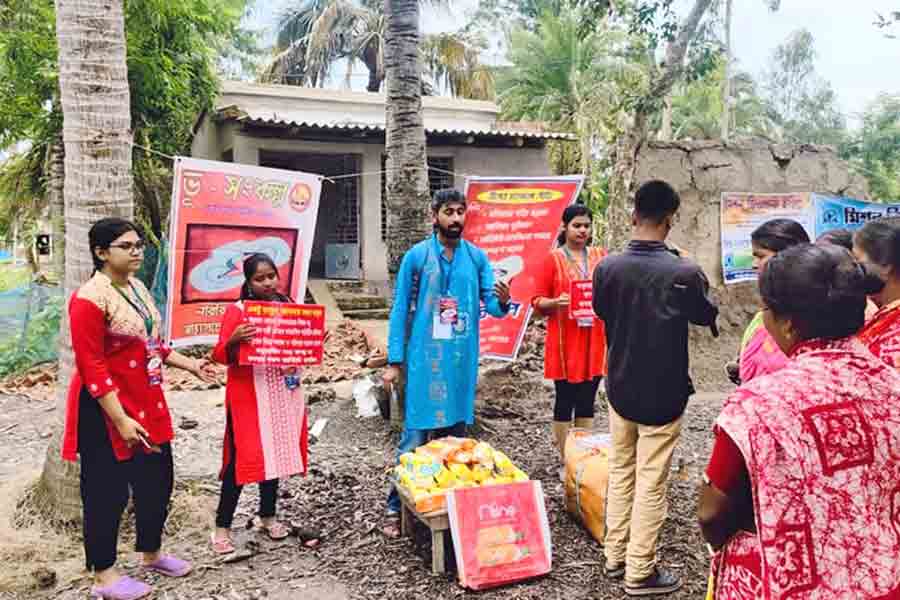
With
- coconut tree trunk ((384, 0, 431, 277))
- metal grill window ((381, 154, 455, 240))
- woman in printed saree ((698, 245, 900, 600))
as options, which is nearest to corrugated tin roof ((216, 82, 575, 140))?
metal grill window ((381, 154, 455, 240))

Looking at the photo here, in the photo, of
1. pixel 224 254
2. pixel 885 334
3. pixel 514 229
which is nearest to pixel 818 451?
pixel 885 334

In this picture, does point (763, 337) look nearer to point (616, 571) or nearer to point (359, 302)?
point (616, 571)

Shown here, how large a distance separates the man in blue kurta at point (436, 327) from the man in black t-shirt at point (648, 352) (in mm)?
815

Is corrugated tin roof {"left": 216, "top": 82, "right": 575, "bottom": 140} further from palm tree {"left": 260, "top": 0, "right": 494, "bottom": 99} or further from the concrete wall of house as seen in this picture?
palm tree {"left": 260, "top": 0, "right": 494, "bottom": 99}

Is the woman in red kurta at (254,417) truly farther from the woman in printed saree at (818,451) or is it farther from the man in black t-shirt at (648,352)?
the woman in printed saree at (818,451)

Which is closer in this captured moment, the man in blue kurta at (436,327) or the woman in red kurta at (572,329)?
the man in blue kurta at (436,327)

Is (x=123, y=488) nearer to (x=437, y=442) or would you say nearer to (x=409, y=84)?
(x=437, y=442)

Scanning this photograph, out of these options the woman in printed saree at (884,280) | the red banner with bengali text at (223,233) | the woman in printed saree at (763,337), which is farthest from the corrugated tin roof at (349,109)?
the woman in printed saree at (884,280)

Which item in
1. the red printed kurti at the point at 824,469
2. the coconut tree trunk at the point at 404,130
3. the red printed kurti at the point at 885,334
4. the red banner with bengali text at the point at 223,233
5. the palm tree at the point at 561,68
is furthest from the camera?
the palm tree at the point at 561,68

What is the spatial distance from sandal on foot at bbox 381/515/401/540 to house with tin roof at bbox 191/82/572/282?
8153mm

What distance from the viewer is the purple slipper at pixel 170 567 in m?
3.51

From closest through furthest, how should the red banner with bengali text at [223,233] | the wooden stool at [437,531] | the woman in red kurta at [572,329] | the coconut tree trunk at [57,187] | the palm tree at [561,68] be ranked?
1. the wooden stool at [437,531]
2. the red banner with bengali text at [223,233]
3. the woman in red kurta at [572,329]
4. the coconut tree trunk at [57,187]
5. the palm tree at [561,68]

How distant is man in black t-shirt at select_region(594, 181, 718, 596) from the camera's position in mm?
3125

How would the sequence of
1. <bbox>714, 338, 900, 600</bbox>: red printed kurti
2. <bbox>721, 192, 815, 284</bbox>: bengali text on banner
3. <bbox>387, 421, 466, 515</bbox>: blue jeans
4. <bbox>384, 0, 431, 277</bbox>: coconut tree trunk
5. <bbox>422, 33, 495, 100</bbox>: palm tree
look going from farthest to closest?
1. <bbox>422, 33, 495, 100</bbox>: palm tree
2. <bbox>721, 192, 815, 284</bbox>: bengali text on banner
3. <bbox>384, 0, 431, 277</bbox>: coconut tree trunk
4. <bbox>387, 421, 466, 515</bbox>: blue jeans
5. <bbox>714, 338, 900, 600</bbox>: red printed kurti
